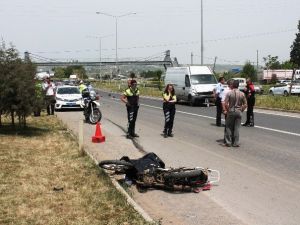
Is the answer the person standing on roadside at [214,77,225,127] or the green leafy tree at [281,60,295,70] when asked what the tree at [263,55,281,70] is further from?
the person standing on roadside at [214,77,225,127]

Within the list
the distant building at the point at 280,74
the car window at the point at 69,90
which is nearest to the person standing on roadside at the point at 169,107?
the car window at the point at 69,90

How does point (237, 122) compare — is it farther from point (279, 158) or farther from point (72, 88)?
point (72, 88)

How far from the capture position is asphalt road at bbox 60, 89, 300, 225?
710 cm

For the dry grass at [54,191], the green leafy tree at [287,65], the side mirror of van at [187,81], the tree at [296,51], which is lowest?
the dry grass at [54,191]

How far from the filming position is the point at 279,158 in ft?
38.4

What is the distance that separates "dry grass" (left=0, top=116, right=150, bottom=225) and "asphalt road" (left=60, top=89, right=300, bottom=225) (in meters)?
0.61

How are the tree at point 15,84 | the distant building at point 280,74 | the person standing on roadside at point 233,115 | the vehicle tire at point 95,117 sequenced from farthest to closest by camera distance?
the distant building at point 280,74
the vehicle tire at point 95,117
the tree at point 15,84
the person standing on roadside at point 233,115

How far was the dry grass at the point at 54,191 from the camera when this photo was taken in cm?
659

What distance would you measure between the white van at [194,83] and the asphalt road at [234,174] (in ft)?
52.9

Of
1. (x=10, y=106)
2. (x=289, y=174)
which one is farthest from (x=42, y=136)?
(x=289, y=174)

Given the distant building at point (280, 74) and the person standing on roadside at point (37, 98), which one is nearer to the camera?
the person standing on roadside at point (37, 98)

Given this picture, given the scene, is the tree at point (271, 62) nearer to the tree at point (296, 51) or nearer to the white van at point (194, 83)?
the tree at point (296, 51)

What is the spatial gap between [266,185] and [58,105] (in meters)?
22.1

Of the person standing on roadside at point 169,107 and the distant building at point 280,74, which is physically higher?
the person standing on roadside at point 169,107
